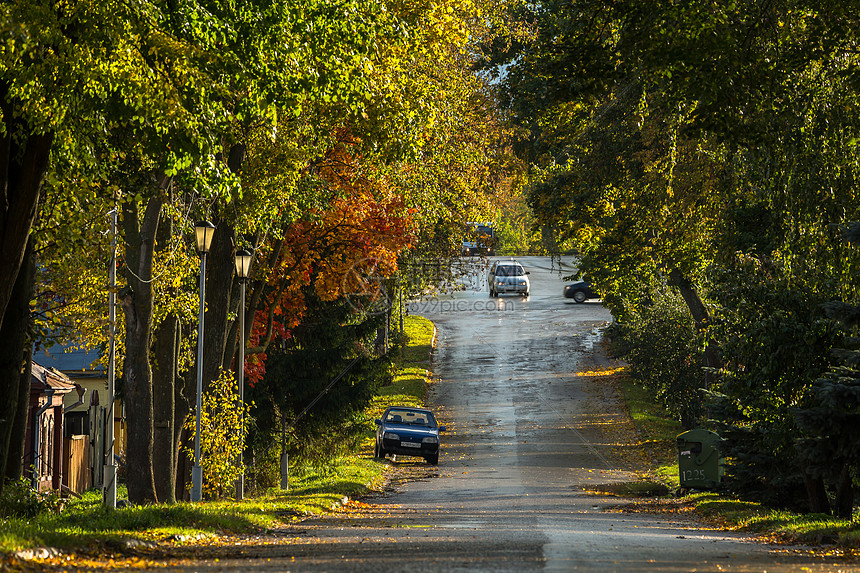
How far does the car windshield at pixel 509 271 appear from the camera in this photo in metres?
68.3

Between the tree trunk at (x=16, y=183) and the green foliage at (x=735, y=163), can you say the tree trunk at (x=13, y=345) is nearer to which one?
the tree trunk at (x=16, y=183)

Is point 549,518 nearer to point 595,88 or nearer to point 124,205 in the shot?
point 595,88

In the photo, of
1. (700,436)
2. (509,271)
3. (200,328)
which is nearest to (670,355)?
(700,436)

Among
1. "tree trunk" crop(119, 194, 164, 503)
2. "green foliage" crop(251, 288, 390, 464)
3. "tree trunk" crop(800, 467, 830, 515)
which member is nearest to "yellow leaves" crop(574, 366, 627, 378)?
"green foliage" crop(251, 288, 390, 464)

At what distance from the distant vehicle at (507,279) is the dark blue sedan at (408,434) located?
37.3 metres

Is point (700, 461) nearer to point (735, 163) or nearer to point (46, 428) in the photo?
point (735, 163)

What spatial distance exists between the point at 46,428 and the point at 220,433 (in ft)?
48.1

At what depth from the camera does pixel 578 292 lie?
67938 mm

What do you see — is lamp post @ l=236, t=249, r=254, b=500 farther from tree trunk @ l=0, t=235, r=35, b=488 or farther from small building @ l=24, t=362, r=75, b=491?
small building @ l=24, t=362, r=75, b=491

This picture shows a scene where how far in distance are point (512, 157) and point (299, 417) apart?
1185 centimetres

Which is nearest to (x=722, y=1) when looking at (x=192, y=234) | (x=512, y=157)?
(x=192, y=234)

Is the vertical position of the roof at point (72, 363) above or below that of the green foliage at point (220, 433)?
above

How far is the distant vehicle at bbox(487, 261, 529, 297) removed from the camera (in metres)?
68.4

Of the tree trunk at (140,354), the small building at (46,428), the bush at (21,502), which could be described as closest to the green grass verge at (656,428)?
the tree trunk at (140,354)
